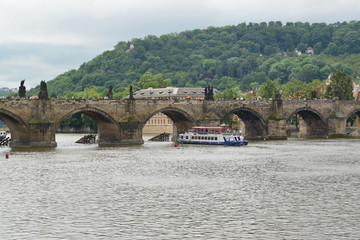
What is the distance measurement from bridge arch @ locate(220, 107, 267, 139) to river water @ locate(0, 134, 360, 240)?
42.9 m

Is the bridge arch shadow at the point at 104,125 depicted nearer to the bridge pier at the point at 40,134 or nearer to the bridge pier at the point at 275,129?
the bridge pier at the point at 40,134

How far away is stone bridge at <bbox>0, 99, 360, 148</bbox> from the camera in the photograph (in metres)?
75.1

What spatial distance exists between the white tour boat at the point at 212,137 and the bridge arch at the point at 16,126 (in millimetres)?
23949

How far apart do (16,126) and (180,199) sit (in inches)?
1932

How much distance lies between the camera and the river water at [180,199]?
2481 centimetres

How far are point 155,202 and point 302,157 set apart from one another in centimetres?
3247

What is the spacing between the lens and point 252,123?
10394cm

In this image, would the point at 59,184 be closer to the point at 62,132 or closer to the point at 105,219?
the point at 105,219

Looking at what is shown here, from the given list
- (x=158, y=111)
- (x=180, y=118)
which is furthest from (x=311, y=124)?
(x=158, y=111)

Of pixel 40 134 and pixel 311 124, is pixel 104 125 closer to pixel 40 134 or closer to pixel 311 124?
pixel 40 134

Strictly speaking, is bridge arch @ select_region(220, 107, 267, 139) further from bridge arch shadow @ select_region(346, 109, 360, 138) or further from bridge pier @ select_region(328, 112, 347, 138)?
bridge arch shadow @ select_region(346, 109, 360, 138)

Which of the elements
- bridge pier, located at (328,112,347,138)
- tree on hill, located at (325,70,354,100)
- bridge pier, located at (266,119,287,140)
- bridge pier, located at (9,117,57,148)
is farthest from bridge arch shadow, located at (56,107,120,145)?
tree on hill, located at (325,70,354,100)

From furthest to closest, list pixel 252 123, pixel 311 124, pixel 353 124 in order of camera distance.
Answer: pixel 353 124 → pixel 311 124 → pixel 252 123

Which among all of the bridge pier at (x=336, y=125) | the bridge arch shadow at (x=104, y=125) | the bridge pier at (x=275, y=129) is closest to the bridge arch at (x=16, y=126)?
the bridge arch shadow at (x=104, y=125)
